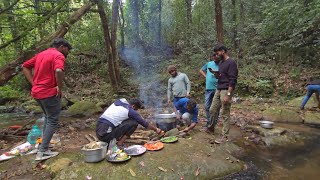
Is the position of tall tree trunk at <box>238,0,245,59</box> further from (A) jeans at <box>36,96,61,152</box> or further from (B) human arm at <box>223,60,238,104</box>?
(A) jeans at <box>36,96,61,152</box>

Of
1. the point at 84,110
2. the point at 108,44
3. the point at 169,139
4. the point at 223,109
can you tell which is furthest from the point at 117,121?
the point at 108,44

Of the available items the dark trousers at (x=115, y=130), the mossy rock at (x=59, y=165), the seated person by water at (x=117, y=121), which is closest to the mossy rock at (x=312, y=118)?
the seated person by water at (x=117, y=121)

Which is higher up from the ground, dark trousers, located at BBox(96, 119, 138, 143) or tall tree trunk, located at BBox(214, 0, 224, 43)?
tall tree trunk, located at BBox(214, 0, 224, 43)

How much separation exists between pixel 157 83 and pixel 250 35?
8030mm

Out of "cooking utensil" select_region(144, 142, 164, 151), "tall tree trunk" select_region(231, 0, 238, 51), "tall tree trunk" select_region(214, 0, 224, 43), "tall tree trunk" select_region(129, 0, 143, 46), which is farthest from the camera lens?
"tall tree trunk" select_region(129, 0, 143, 46)

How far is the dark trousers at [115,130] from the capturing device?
4.52 metres

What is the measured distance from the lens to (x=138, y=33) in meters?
22.8

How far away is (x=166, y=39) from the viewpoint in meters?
23.1

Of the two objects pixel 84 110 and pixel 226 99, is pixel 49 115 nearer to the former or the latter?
pixel 226 99

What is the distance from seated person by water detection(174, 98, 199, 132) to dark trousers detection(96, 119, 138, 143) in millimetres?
1608

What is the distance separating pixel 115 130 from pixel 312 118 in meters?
6.70

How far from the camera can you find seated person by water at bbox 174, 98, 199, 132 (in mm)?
5797

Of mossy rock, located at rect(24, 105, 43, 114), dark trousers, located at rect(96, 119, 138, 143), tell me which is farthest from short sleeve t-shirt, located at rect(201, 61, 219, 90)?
mossy rock, located at rect(24, 105, 43, 114)

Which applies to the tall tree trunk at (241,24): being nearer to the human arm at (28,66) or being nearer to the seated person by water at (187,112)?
the seated person by water at (187,112)
